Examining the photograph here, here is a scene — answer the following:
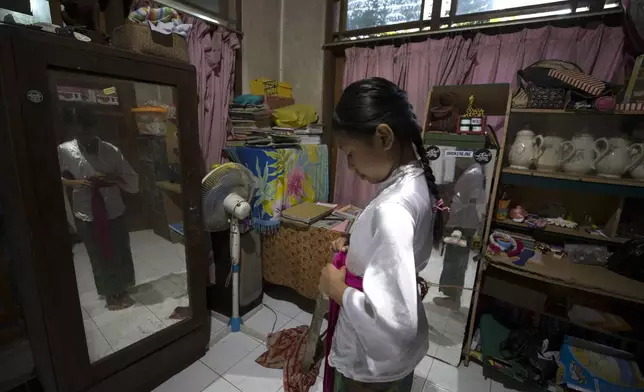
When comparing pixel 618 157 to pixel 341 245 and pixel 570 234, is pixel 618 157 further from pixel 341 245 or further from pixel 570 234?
pixel 341 245

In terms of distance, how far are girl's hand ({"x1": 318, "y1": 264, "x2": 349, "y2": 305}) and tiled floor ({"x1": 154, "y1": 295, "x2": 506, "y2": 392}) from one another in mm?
1156

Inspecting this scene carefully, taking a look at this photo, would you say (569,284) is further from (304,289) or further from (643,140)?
(304,289)

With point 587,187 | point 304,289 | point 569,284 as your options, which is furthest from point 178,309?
point 587,187

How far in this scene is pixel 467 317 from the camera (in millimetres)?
1699

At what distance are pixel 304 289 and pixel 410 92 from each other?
1614mm

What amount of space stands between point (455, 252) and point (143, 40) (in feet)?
6.15

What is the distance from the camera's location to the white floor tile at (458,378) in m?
1.58

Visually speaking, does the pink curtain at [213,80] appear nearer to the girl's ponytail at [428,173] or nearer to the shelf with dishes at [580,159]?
the girl's ponytail at [428,173]

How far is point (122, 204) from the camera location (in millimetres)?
1336

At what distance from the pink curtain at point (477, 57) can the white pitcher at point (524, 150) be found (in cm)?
48

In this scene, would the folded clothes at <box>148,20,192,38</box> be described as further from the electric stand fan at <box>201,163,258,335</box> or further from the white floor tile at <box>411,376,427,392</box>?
the white floor tile at <box>411,376,427,392</box>

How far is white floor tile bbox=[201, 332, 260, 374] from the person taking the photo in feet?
5.51

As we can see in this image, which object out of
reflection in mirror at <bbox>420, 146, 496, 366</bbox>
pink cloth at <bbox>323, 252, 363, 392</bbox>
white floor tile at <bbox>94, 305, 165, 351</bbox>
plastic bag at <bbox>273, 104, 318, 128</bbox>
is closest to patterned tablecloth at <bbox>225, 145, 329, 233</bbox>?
plastic bag at <bbox>273, 104, 318, 128</bbox>

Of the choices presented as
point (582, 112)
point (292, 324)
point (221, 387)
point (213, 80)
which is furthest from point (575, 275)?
point (213, 80)
